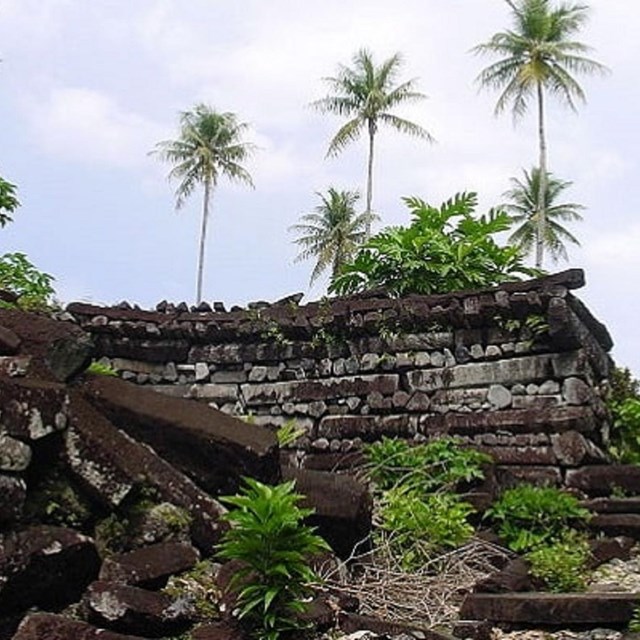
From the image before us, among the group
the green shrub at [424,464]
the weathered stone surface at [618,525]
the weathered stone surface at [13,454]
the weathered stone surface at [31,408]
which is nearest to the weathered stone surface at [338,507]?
the weathered stone surface at [31,408]

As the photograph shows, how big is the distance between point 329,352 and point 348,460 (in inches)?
57.9

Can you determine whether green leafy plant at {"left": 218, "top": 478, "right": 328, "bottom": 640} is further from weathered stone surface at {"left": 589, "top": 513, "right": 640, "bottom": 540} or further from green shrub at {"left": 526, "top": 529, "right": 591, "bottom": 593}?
weathered stone surface at {"left": 589, "top": 513, "right": 640, "bottom": 540}

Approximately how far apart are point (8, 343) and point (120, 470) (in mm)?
1057

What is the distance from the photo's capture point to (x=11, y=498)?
482 centimetres

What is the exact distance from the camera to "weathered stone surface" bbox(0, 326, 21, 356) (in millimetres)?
5547

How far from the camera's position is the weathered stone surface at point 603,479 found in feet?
27.6

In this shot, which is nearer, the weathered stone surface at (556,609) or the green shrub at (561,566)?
the weathered stone surface at (556,609)

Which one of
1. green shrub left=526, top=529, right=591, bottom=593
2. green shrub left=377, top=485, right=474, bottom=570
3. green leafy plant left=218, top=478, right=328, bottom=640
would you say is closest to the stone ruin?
green leafy plant left=218, top=478, right=328, bottom=640

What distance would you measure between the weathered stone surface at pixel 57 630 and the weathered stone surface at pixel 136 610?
8 centimetres

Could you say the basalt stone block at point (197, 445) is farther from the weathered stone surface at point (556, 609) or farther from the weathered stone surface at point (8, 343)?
the weathered stone surface at point (556, 609)

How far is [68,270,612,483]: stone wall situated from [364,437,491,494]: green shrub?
1.16 feet

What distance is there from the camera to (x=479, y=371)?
9.55 m

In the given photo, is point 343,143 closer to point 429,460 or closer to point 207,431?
point 429,460

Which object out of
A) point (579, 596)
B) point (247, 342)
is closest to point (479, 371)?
point (247, 342)
